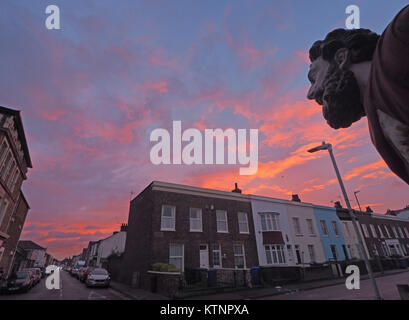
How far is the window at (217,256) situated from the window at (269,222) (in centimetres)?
656

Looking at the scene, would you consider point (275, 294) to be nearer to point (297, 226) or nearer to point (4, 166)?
point (297, 226)

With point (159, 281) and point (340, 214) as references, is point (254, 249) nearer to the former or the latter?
point (159, 281)

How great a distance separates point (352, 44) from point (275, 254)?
25.5 meters

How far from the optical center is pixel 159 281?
14891 mm

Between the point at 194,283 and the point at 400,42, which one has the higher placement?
the point at 400,42

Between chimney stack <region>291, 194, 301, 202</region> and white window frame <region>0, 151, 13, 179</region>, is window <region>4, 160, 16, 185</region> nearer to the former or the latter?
white window frame <region>0, 151, 13, 179</region>

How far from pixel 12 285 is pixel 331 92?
26.6 m

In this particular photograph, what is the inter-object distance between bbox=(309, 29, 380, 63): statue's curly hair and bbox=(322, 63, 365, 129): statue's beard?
12 centimetres

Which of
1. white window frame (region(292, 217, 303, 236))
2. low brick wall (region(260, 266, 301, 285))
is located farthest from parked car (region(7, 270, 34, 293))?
white window frame (region(292, 217, 303, 236))

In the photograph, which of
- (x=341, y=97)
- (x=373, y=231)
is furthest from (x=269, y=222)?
(x=373, y=231)

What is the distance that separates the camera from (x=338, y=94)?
145 cm

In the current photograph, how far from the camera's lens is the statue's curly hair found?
1.42 meters

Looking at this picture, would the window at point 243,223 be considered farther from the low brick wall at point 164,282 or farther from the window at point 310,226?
the low brick wall at point 164,282
